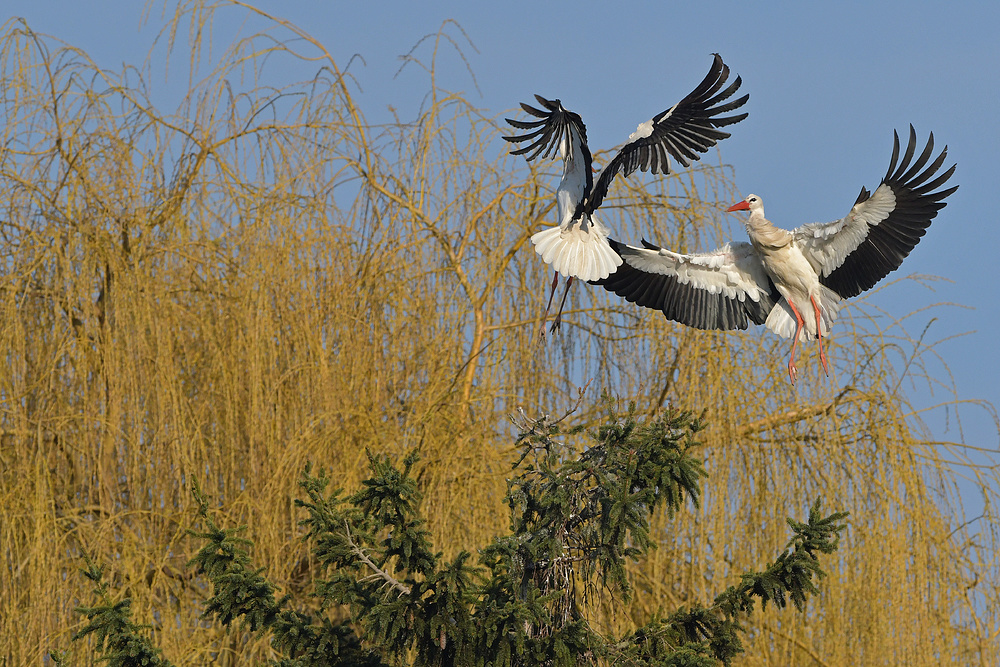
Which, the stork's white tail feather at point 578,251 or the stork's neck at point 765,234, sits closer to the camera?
the stork's white tail feather at point 578,251

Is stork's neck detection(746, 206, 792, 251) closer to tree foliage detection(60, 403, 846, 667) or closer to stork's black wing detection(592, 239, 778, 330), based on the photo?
stork's black wing detection(592, 239, 778, 330)

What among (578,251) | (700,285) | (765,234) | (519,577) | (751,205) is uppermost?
(751,205)

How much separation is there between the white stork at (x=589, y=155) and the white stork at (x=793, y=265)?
1.26 ft

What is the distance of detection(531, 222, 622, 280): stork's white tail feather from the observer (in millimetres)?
6031

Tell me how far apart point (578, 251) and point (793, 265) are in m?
1.21

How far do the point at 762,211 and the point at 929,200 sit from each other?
89cm

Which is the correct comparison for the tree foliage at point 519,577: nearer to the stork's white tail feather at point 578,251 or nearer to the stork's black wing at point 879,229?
the stork's white tail feather at point 578,251

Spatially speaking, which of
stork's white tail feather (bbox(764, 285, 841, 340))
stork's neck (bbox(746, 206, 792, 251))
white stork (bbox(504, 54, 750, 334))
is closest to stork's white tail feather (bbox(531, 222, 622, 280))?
white stork (bbox(504, 54, 750, 334))

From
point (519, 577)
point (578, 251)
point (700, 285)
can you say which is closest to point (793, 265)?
point (700, 285)

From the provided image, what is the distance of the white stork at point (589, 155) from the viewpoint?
5844 mm

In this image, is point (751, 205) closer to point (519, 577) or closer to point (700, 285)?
point (700, 285)

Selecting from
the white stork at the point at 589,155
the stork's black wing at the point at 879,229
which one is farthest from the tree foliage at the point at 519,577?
the stork's black wing at the point at 879,229

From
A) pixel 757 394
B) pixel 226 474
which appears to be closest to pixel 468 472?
pixel 226 474

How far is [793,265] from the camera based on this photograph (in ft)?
21.5
